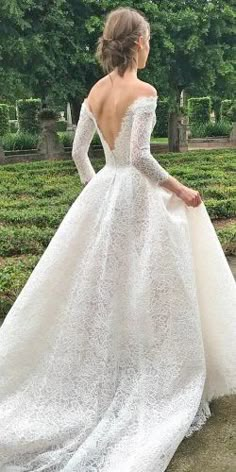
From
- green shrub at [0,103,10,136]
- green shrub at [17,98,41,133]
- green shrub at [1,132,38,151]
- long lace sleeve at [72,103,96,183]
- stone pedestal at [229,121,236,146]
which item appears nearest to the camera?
long lace sleeve at [72,103,96,183]

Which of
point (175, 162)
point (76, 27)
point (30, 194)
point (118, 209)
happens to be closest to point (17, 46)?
point (76, 27)

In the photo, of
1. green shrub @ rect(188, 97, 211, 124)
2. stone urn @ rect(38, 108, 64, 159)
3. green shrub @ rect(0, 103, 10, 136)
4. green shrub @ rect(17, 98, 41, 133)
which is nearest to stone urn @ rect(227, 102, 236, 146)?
green shrub @ rect(188, 97, 211, 124)

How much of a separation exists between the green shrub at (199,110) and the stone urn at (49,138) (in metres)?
11.9

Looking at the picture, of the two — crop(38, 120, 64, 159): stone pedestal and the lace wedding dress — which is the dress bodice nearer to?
the lace wedding dress

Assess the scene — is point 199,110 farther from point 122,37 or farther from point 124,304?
point 124,304

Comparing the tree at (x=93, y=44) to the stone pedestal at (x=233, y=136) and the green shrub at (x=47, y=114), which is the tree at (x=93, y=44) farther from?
the stone pedestal at (x=233, y=136)

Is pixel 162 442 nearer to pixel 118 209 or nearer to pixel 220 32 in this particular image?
pixel 118 209

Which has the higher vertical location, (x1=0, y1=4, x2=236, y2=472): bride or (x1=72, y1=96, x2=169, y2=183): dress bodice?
(x1=72, y1=96, x2=169, y2=183): dress bodice

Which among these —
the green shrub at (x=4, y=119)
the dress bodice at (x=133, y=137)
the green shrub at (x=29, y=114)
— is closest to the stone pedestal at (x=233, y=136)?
the green shrub at (x=29, y=114)

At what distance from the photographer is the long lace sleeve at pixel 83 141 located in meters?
3.11

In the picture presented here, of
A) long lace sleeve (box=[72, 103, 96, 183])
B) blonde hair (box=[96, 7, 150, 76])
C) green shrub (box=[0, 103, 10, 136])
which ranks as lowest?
green shrub (box=[0, 103, 10, 136])

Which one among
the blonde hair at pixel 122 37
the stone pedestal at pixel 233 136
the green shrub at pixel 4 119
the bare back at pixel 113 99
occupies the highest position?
the blonde hair at pixel 122 37

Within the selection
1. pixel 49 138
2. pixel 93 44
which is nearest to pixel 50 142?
pixel 49 138

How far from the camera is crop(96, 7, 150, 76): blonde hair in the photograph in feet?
9.18
